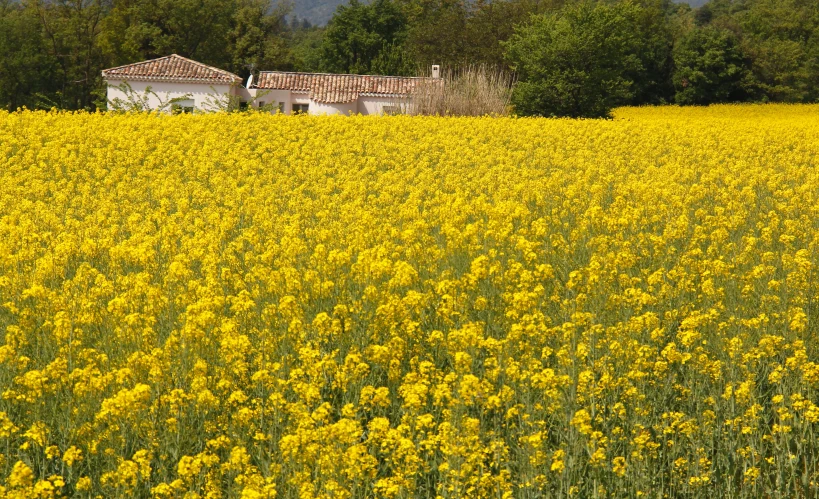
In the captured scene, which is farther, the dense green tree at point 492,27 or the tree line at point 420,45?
the tree line at point 420,45

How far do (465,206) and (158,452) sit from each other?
6.07 metres

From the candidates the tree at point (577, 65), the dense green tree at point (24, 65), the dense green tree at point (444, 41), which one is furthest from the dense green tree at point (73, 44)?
the tree at point (577, 65)

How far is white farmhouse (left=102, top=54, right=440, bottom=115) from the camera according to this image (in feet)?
163

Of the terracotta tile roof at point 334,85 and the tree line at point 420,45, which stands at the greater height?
Result: the tree line at point 420,45

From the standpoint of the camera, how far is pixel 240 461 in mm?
4758

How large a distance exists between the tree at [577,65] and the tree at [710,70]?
16784 millimetres

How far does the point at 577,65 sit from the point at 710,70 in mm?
20169

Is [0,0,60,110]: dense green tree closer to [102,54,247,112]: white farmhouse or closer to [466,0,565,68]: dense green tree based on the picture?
[102,54,247,112]: white farmhouse

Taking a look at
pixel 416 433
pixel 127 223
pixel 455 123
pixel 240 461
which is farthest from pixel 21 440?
pixel 455 123

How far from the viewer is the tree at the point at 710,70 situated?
194 ft

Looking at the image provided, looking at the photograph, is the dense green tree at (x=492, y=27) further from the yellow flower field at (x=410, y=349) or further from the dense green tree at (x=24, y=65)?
the yellow flower field at (x=410, y=349)

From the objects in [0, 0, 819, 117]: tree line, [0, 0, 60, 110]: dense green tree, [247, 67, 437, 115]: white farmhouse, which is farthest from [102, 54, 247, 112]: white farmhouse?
[0, 0, 60, 110]: dense green tree

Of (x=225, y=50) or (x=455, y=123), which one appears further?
(x=225, y=50)

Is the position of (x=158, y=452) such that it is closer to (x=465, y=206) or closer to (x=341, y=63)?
(x=465, y=206)
